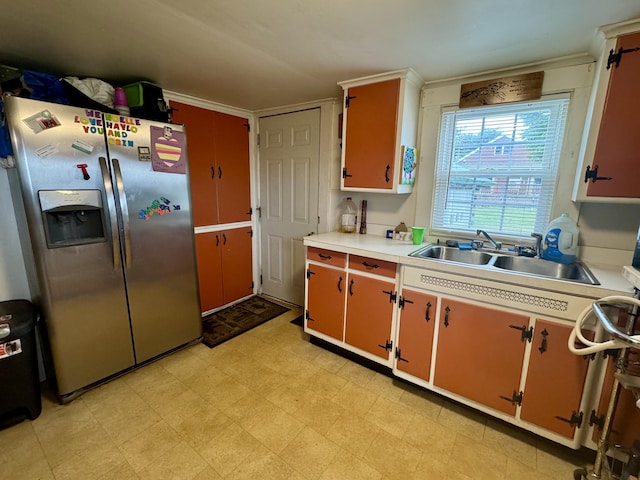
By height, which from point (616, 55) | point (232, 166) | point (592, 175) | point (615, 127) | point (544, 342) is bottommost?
point (544, 342)

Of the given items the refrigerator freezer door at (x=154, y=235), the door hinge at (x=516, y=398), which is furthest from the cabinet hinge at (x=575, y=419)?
the refrigerator freezer door at (x=154, y=235)

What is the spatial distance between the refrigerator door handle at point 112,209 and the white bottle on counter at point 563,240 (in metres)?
2.81

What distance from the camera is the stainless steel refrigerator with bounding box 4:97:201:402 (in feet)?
5.15

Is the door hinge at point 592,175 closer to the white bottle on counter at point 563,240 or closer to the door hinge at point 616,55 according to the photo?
the white bottle on counter at point 563,240

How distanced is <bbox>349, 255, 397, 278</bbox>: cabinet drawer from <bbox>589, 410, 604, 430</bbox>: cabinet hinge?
1.20m

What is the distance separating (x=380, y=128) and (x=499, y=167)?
932mm

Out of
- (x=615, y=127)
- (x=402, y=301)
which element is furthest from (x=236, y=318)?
(x=615, y=127)

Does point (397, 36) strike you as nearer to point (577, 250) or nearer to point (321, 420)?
point (577, 250)

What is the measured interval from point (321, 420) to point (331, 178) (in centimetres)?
208

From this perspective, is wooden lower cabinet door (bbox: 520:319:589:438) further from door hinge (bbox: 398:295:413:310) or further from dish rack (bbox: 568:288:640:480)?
door hinge (bbox: 398:295:413:310)

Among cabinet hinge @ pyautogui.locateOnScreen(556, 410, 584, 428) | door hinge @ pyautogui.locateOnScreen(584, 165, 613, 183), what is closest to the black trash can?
cabinet hinge @ pyautogui.locateOnScreen(556, 410, 584, 428)

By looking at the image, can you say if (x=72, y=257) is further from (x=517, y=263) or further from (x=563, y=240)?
(x=563, y=240)

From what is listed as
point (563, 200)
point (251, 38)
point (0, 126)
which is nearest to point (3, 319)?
point (0, 126)

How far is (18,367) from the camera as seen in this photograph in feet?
5.22
